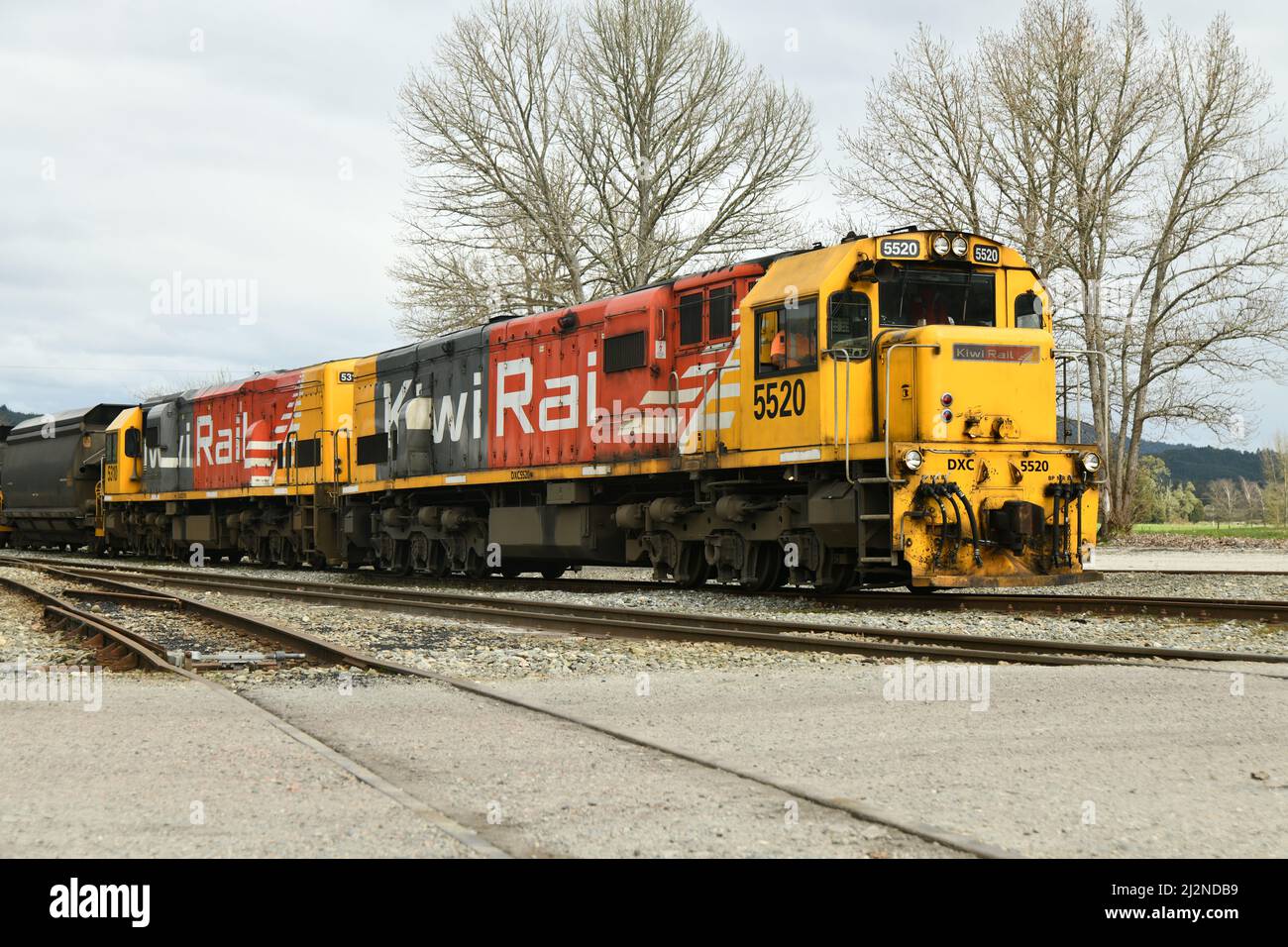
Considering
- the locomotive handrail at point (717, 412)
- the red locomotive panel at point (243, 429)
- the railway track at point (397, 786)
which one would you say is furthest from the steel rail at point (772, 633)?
the red locomotive panel at point (243, 429)

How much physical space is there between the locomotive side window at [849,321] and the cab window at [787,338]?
0.60ft

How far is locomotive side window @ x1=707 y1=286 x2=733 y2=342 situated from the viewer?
48.7 ft

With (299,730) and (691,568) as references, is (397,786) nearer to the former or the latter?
(299,730)

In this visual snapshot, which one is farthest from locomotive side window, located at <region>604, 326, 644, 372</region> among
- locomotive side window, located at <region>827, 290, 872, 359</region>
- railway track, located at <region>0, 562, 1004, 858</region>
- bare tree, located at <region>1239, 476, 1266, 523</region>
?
bare tree, located at <region>1239, 476, 1266, 523</region>

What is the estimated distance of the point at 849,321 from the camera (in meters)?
13.4

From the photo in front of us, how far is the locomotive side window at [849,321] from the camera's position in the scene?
13375 millimetres

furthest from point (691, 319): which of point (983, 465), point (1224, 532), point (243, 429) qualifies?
point (1224, 532)

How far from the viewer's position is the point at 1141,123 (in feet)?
104

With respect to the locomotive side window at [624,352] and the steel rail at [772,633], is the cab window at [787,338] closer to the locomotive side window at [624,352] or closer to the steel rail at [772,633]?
the locomotive side window at [624,352]

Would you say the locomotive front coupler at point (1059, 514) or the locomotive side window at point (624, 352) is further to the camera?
the locomotive side window at point (624, 352)

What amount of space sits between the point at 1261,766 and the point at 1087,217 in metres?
28.5

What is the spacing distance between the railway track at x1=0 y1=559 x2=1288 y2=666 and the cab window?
306 cm

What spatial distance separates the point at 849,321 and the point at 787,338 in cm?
71

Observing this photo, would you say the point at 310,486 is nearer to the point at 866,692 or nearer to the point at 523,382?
the point at 523,382
